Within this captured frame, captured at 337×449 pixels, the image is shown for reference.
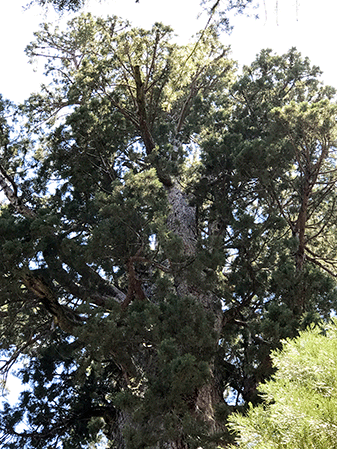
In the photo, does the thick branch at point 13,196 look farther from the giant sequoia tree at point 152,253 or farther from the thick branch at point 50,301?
the thick branch at point 50,301

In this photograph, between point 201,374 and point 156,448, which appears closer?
point 201,374

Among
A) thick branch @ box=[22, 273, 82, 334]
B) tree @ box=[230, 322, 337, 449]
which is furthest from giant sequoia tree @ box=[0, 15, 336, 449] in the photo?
tree @ box=[230, 322, 337, 449]

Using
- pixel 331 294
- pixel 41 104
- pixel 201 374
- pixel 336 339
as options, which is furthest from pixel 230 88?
pixel 336 339

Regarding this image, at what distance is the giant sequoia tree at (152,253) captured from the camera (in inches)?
256

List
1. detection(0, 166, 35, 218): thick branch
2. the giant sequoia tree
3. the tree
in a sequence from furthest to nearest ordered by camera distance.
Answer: detection(0, 166, 35, 218): thick branch < the giant sequoia tree < the tree

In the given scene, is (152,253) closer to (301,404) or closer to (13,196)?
(13,196)

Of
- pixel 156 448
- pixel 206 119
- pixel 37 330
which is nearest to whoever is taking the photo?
pixel 156 448

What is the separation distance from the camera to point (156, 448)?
615cm

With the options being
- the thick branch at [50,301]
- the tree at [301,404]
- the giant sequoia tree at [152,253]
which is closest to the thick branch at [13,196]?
the giant sequoia tree at [152,253]

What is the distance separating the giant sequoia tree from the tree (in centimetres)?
274

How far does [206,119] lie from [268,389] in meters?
8.35

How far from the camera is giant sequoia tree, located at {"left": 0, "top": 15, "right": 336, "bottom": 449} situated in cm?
650

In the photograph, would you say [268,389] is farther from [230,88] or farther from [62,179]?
[230,88]

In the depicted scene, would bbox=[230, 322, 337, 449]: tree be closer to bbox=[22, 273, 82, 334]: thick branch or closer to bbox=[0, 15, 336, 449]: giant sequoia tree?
bbox=[0, 15, 336, 449]: giant sequoia tree
